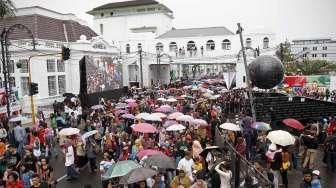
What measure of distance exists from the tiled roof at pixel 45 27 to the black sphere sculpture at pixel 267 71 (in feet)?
98.7

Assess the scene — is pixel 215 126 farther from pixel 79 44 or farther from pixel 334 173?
pixel 79 44

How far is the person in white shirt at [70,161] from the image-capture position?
499 inches

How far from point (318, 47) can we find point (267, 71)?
11678 cm

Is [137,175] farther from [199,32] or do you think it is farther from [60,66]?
[199,32]

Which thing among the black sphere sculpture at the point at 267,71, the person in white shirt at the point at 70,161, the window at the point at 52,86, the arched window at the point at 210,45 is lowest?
the person in white shirt at the point at 70,161

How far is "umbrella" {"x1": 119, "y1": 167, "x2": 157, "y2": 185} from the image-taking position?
7.98 meters

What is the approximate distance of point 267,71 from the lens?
49.3 ft

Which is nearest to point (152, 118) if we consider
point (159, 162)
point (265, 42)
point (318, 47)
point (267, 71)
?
point (267, 71)

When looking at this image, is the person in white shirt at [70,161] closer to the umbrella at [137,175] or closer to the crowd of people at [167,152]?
the crowd of people at [167,152]

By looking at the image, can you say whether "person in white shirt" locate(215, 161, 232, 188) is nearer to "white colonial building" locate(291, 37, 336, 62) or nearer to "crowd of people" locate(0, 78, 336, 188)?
"crowd of people" locate(0, 78, 336, 188)

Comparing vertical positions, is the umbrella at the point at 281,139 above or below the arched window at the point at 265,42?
below

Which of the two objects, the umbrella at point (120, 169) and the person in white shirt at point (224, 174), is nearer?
the umbrella at point (120, 169)

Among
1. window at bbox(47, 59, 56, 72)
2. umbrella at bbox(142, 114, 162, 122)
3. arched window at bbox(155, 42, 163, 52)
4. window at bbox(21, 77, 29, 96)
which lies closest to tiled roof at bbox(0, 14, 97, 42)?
window at bbox(47, 59, 56, 72)

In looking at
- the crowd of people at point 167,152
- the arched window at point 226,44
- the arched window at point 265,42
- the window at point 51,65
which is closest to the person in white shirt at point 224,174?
the crowd of people at point 167,152
